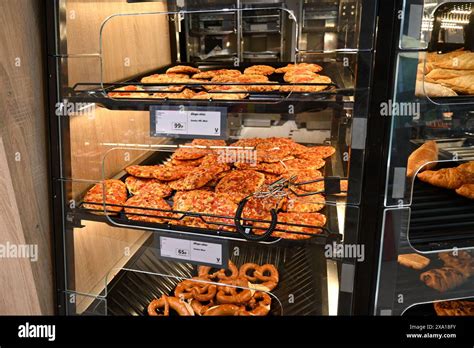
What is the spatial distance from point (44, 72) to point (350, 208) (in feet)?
3.57

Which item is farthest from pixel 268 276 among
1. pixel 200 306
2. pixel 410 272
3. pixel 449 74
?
pixel 449 74

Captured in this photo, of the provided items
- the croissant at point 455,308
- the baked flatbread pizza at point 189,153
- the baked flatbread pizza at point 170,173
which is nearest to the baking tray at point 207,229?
the baked flatbread pizza at point 170,173

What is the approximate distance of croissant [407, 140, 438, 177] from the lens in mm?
1255

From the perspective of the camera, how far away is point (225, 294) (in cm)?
160

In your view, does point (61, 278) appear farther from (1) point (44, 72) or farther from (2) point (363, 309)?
(2) point (363, 309)

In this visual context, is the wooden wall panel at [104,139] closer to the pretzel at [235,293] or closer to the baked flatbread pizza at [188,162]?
the baked flatbread pizza at [188,162]

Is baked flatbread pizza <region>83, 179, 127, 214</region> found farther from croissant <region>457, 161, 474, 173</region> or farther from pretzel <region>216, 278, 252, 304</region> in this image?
croissant <region>457, 161, 474, 173</region>

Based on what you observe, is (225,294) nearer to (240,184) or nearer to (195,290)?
(195,290)

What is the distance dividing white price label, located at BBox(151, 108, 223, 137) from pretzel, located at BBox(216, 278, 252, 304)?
23.2 inches

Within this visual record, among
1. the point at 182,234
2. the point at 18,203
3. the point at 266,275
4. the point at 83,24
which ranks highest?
the point at 83,24

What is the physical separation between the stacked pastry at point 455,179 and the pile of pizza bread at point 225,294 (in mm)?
718

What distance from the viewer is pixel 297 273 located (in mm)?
1652

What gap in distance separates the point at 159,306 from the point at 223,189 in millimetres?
528

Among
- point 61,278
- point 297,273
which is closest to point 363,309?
point 297,273
